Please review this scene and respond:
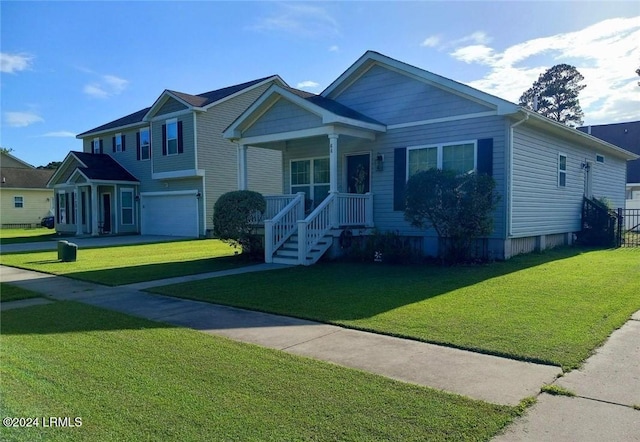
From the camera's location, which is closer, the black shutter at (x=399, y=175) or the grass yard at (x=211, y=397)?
the grass yard at (x=211, y=397)

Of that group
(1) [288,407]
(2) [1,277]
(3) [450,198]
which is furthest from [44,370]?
(3) [450,198]

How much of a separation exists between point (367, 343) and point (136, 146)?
23.7 metres

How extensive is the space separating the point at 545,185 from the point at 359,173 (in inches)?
216

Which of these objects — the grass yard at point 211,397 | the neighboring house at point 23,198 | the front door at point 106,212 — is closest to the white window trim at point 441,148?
the grass yard at point 211,397

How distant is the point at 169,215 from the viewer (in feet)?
78.2

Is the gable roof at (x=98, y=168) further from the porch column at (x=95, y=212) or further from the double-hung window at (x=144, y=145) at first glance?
the double-hung window at (x=144, y=145)

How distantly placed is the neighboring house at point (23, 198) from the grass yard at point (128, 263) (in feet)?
83.6

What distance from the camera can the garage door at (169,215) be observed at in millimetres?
22531

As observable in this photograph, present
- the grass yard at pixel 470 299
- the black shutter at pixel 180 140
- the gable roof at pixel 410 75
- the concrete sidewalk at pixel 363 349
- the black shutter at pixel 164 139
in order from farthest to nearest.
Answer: the black shutter at pixel 164 139 → the black shutter at pixel 180 140 → the gable roof at pixel 410 75 → the grass yard at pixel 470 299 → the concrete sidewalk at pixel 363 349

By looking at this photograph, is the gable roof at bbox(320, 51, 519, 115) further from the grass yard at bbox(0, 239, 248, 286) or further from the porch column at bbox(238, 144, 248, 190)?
the grass yard at bbox(0, 239, 248, 286)

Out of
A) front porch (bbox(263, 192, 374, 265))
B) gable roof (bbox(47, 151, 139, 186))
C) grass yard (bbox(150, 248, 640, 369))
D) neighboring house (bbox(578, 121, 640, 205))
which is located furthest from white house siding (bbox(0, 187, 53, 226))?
neighboring house (bbox(578, 121, 640, 205))

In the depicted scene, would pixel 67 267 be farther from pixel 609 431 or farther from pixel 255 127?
pixel 609 431

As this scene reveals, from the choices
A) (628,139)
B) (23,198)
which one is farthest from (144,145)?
(628,139)

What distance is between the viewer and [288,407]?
3346mm
